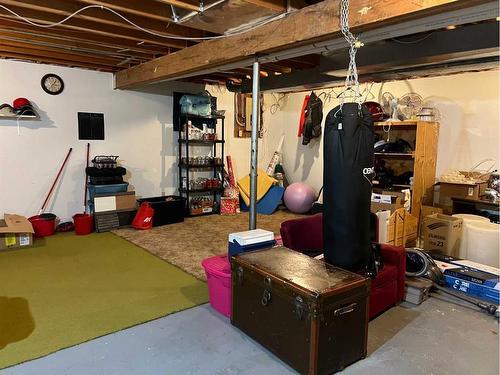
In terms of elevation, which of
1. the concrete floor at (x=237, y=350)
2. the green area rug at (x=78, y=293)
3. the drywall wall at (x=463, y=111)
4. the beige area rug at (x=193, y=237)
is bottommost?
the concrete floor at (x=237, y=350)

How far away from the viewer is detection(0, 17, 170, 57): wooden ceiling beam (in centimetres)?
348

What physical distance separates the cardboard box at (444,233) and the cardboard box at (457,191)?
533 millimetres

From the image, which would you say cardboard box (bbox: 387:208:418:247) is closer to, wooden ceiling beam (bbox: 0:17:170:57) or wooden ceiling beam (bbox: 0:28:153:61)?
wooden ceiling beam (bbox: 0:17:170:57)

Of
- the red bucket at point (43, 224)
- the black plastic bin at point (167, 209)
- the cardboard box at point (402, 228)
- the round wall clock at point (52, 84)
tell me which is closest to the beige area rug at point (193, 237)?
the black plastic bin at point (167, 209)

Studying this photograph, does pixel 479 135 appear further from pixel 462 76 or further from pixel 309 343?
pixel 309 343

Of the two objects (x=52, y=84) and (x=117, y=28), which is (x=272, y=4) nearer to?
(x=117, y=28)

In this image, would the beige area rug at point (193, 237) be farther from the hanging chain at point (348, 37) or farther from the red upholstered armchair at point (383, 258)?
the hanging chain at point (348, 37)

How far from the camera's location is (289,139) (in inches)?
299

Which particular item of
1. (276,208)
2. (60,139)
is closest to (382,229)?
(276,208)

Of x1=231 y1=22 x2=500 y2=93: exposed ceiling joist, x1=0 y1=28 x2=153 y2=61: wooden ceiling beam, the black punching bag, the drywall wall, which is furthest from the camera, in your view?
the drywall wall

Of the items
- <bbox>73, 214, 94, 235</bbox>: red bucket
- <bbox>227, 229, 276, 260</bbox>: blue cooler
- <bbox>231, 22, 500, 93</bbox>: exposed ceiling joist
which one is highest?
<bbox>231, 22, 500, 93</bbox>: exposed ceiling joist

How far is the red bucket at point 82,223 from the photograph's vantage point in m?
5.07

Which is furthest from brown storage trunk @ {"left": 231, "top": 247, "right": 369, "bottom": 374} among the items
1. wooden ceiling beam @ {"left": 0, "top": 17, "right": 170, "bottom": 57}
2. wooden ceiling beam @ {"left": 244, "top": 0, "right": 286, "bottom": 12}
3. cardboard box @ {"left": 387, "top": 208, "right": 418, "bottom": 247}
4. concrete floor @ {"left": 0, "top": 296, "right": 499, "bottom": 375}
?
wooden ceiling beam @ {"left": 0, "top": 17, "right": 170, "bottom": 57}

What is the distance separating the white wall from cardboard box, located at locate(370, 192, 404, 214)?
11.7ft
